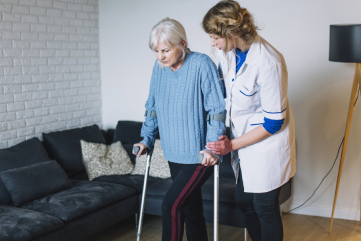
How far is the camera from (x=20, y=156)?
114 inches

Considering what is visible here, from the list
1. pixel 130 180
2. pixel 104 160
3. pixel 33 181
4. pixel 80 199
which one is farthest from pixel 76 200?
pixel 104 160

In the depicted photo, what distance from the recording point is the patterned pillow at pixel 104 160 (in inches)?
131

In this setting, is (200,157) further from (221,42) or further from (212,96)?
(221,42)

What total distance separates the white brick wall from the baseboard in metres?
2.20

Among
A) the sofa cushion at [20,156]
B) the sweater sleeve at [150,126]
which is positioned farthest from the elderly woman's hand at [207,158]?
the sofa cushion at [20,156]

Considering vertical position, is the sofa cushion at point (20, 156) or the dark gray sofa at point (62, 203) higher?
the sofa cushion at point (20, 156)

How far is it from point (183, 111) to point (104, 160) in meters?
1.68

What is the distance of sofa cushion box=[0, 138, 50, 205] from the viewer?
8.74 ft

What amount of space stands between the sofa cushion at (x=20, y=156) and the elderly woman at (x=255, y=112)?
66.0 inches

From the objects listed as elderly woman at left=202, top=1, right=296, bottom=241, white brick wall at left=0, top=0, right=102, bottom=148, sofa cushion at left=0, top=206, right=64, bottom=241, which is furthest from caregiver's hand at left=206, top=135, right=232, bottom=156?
white brick wall at left=0, top=0, right=102, bottom=148

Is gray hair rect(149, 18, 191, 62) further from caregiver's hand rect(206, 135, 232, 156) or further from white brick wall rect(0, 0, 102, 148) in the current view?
white brick wall rect(0, 0, 102, 148)

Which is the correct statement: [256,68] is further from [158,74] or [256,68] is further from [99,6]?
[99,6]

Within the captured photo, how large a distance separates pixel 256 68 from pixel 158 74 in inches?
22.6

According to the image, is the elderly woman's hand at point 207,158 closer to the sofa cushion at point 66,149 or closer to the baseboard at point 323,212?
the sofa cushion at point 66,149
